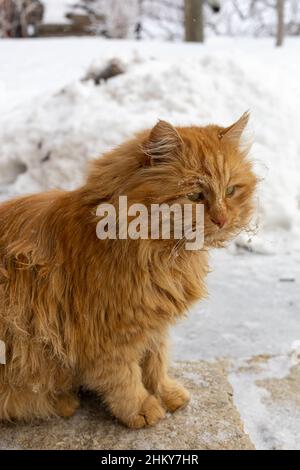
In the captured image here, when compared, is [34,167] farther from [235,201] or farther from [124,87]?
[235,201]

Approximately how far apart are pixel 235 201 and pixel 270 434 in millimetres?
930

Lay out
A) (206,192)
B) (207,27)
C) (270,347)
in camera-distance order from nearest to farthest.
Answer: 1. (206,192)
2. (270,347)
3. (207,27)

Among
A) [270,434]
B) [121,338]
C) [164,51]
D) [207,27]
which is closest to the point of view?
[121,338]

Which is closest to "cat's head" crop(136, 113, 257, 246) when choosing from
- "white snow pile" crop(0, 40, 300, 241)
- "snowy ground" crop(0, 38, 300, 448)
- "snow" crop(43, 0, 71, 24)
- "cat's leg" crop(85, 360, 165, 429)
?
"cat's leg" crop(85, 360, 165, 429)

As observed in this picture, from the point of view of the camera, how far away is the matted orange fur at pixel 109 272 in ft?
5.45

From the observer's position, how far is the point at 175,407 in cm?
205

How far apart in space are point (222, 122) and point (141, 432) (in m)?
2.88

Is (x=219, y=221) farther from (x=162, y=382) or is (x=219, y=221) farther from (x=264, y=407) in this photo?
(x=264, y=407)

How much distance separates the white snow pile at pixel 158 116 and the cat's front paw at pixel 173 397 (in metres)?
2.04

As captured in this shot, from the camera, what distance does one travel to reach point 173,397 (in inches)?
81.4

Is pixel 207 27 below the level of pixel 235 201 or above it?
above

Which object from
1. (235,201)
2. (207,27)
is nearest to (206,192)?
(235,201)

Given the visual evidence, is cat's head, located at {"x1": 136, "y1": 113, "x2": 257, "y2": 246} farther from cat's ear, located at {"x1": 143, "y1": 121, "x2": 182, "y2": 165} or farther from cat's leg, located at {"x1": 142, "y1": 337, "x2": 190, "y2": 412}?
cat's leg, located at {"x1": 142, "y1": 337, "x2": 190, "y2": 412}

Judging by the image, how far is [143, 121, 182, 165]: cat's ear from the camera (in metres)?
1.61
